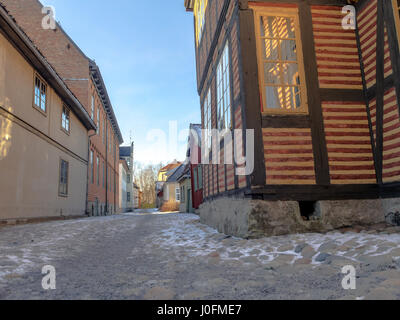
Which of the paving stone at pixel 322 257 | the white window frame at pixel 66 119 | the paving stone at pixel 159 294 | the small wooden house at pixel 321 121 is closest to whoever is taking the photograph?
the paving stone at pixel 159 294

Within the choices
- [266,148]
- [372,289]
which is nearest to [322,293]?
[372,289]

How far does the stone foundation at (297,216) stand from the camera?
447 centimetres

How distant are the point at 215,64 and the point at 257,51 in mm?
2481

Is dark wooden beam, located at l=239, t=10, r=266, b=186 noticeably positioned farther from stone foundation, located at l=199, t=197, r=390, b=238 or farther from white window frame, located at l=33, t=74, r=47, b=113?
white window frame, located at l=33, t=74, r=47, b=113

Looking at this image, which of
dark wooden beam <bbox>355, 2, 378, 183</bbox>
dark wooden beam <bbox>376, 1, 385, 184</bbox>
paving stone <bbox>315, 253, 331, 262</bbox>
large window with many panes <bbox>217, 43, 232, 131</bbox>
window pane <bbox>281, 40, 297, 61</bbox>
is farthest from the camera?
window pane <bbox>281, 40, 297, 61</bbox>

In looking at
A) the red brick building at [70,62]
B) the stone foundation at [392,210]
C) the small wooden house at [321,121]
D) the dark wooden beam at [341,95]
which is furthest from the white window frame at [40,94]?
the stone foundation at [392,210]

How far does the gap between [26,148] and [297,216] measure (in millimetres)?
7778

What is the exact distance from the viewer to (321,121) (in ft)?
16.2

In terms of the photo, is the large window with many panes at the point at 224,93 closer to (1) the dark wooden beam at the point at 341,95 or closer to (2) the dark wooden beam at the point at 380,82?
(1) the dark wooden beam at the point at 341,95

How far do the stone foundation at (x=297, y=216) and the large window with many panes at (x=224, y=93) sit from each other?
200 centimetres

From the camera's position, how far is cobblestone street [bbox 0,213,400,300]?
2.23m

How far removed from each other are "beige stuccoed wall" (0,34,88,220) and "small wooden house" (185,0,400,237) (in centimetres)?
590

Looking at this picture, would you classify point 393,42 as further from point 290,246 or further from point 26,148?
point 26,148

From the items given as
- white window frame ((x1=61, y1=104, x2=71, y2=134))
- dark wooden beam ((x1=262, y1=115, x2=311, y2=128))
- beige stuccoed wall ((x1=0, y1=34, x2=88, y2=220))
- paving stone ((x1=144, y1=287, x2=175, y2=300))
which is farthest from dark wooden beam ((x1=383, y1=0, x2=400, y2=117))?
white window frame ((x1=61, y1=104, x2=71, y2=134))
